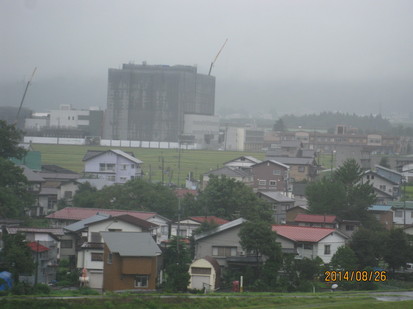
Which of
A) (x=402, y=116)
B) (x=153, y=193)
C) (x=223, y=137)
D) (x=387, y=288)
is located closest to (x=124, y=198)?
(x=153, y=193)

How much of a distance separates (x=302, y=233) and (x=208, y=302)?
4.03 m

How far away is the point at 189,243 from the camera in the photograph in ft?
40.5

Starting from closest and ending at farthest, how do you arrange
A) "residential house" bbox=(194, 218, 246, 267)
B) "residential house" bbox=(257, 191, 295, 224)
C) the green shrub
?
the green shrub → "residential house" bbox=(194, 218, 246, 267) → "residential house" bbox=(257, 191, 295, 224)

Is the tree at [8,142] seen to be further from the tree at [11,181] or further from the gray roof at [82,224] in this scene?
the gray roof at [82,224]

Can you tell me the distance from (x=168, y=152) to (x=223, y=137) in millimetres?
9772

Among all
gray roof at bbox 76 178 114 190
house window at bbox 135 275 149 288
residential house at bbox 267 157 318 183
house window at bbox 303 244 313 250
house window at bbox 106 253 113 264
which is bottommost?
house window at bbox 135 275 149 288

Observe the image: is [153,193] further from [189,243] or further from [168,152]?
[168,152]

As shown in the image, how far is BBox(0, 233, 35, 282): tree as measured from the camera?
9227 millimetres

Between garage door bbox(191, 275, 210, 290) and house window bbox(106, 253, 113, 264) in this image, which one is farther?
garage door bbox(191, 275, 210, 290)

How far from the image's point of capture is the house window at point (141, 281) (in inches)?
386

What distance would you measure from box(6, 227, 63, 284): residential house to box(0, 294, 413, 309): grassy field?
164 cm

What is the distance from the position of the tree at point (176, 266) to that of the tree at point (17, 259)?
1.89 meters

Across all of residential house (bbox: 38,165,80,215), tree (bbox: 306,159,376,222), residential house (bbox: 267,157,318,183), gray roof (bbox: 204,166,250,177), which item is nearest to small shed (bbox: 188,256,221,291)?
tree (bbox: 306,159,376,222)
